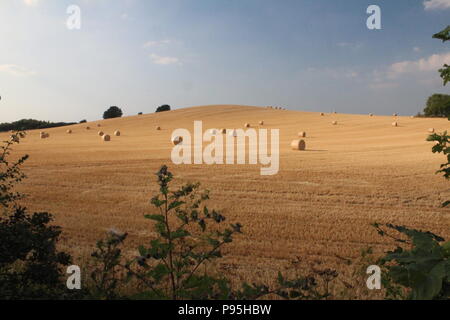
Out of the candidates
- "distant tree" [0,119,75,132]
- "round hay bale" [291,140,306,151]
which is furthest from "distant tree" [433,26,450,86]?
"distant tree" [0,119,75,132]

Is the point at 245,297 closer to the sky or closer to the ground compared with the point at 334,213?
closer to the sky

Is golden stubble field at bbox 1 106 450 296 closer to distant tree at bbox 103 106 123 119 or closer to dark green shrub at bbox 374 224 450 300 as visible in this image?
dark green shrub at bbox 374 224 450 300

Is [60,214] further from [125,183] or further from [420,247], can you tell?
[420,247]

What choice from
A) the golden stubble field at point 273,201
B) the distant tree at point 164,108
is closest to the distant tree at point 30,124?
the distant tree at point 164,108

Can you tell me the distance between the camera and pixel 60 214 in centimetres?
982

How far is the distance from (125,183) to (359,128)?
37.6 m

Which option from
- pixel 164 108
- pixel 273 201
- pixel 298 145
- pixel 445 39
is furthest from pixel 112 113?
pixel 445 39

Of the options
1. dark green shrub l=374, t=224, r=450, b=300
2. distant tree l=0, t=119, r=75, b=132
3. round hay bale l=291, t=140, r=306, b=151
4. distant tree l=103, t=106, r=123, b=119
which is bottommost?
dark green shrub l=374, t=224, r=450, b=300

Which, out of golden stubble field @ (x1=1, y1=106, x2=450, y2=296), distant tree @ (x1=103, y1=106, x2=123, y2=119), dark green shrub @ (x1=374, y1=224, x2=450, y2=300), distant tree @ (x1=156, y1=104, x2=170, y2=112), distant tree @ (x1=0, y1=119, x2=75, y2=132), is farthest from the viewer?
distant tree @ (x1=156, y1=104, x2=170, y2=112)

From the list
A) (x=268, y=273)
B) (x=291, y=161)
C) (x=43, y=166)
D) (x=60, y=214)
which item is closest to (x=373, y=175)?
(x=291, y=161)

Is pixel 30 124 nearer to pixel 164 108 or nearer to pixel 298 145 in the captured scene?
pixel 164 108

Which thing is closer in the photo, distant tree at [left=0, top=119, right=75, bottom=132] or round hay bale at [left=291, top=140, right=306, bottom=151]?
round hay bale at [left=291, top=140, right=306, bottom=151]

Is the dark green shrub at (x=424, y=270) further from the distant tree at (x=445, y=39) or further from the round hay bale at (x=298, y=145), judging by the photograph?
the round hay bale at (x=298, y=145)

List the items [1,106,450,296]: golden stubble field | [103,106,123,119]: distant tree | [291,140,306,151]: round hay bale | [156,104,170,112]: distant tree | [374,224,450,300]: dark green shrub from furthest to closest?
[156,104,170,112]: distant tree < [103,106,123,119]: distant tree < [291,140,306,151]: round hay bale < [1,106,450,296]: golden stubble field < [374,224,450,300]: dark green shrub
